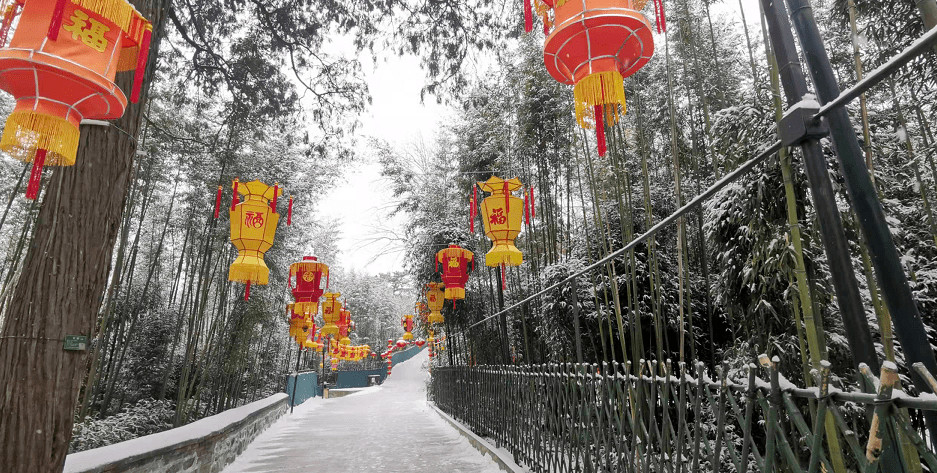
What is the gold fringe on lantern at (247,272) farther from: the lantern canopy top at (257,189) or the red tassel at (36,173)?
the red tassel at (36,173)

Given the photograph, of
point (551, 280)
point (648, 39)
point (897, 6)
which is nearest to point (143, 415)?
point (551, 280)

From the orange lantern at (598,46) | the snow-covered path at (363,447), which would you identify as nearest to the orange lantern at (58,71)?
the orange lantern at (598,46)

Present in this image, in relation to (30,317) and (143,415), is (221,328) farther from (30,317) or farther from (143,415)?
(30,317)

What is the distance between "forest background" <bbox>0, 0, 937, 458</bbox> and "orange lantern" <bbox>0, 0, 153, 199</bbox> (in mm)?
901

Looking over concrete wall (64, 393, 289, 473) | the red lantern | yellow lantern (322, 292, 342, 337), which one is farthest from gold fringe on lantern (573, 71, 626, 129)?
yellow lantern (322, 292, 342, 337)

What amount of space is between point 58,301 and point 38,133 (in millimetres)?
911

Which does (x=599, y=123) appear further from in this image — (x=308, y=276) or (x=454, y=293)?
(x=308, y=276)

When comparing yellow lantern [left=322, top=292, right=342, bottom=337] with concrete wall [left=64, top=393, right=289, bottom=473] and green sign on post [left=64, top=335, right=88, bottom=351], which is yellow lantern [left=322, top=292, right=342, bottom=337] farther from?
green sign on post [left=64, top=335, right=88, bottom=351]

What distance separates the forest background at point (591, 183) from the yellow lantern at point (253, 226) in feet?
2.77

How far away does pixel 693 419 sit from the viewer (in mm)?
2744

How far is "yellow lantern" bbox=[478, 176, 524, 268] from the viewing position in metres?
4.00

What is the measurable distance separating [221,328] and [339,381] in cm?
1614

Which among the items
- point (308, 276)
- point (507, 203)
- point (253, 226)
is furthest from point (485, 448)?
point (253, 226)

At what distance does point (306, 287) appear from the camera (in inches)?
235
